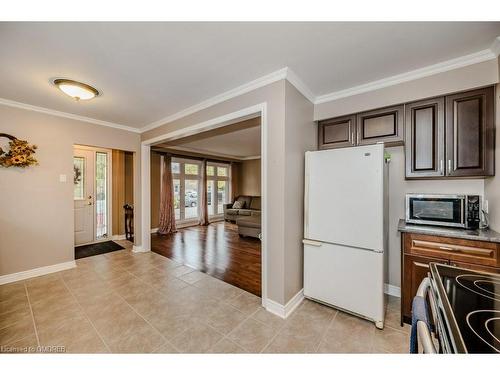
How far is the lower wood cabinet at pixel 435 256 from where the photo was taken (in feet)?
5.19

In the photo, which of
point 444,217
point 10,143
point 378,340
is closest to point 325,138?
point 444,217

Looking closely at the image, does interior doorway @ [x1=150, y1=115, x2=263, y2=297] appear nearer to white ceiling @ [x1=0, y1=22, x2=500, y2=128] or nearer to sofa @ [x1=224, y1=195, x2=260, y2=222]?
sofa @ [x1=224, y1=195, x2=260, y2=222]

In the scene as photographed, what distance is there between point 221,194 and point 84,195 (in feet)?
14.3

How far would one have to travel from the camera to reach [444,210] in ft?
6.56

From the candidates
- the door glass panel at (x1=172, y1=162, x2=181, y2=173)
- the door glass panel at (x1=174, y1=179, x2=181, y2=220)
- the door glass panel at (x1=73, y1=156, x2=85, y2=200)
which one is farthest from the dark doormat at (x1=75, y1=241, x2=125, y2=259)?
the door glass panel at (x1=172, y1=162, x2=181, y2=173)

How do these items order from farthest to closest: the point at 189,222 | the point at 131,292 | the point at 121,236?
the point at 189,222
the point at 121,236
the point at 131,292

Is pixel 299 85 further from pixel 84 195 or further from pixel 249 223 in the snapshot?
pixel 84 195

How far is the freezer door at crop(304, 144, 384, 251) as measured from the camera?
187cm

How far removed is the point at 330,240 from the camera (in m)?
2.14

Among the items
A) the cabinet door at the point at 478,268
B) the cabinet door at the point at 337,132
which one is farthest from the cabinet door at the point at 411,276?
the cabinet door at the point at 337,132

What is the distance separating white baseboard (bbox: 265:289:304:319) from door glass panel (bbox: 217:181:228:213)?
5999 millimetres

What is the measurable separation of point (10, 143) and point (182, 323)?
128 inches

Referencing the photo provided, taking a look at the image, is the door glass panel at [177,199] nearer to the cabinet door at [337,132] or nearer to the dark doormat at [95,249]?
the dark doormat at [95,249]
